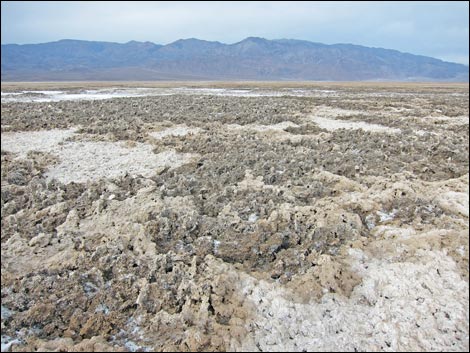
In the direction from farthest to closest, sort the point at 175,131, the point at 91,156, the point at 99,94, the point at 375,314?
the point at 99,94 < the point at 175,131 < the point at 91,156 < the point at 375,314

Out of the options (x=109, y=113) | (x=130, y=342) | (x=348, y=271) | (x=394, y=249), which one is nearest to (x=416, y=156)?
(x=394, y=249)

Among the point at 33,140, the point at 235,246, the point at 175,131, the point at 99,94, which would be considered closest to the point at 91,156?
the point at 33,140

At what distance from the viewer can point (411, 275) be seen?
19.6 feet

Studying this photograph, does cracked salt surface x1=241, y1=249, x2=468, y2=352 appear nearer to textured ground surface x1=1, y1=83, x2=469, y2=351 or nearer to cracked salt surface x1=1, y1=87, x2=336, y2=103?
textured ground surface x1=1, y1=83, x2=469, y2=351

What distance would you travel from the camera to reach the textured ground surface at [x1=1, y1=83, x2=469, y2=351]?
5121 mm

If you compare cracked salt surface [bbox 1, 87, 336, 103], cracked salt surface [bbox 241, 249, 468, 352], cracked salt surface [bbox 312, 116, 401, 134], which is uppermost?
cracked salt surface [bbox 1, 87, 336, 103]

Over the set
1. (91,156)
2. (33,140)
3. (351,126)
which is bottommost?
(91,156)

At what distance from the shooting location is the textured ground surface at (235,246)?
16.8 ft

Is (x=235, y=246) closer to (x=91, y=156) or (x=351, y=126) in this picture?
(x=91, y=156)

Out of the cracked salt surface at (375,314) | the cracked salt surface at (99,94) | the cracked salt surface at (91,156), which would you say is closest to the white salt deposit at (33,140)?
the cracked salt surface at (91,156)

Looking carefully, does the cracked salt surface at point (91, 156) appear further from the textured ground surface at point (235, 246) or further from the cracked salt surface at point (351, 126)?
the cracked salt surface at point (351, 126)

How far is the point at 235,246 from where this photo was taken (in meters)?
7.18

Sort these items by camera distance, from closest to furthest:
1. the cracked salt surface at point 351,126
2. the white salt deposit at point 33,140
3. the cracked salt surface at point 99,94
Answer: the white salt deposit at point 33,140
the cracked salt surface at point 351,126
the cracked salt surface at point 99,94

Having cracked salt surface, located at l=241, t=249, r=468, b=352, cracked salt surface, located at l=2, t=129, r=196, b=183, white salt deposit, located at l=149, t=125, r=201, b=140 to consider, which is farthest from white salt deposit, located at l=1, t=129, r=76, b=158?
cracked salt surface, located at l=241, t=249, r=468, b=352
